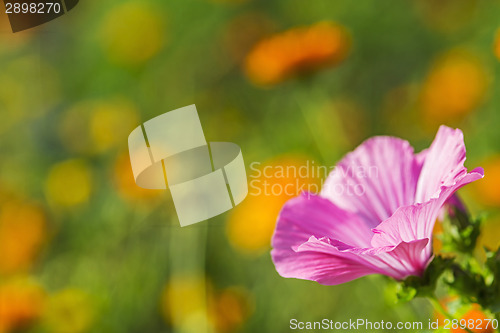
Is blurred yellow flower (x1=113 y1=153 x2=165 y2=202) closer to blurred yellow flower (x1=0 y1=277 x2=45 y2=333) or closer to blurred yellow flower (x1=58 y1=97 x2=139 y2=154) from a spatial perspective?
blurred yellow flower (x1=58 y1=97 x2=139 y2=154)

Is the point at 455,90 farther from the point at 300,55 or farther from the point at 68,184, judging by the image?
the point at 68,184

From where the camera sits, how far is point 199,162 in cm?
51

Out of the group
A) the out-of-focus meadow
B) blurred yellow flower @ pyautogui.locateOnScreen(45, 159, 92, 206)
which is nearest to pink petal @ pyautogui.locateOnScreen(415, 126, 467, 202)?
Answer: the out-of-focus meadow

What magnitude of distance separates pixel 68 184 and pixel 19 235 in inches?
3.0

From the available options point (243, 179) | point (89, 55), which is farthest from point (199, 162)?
point (89, 55)

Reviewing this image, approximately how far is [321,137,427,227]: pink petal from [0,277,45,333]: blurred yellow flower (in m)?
0.36

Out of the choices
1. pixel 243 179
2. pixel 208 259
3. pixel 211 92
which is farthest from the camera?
pixel 211 92

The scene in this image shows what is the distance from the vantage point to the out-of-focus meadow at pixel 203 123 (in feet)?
1.85

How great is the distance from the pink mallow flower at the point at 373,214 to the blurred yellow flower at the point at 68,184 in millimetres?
472

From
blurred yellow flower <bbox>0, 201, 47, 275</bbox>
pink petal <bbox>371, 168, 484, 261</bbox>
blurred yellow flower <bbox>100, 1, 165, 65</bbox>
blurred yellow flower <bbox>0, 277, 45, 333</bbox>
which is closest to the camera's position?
pink petal <bbox>371, 168, 484, 261</bbox>

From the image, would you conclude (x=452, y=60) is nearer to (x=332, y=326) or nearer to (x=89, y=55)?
(x=332, y=326)

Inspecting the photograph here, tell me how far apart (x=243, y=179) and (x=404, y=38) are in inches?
15.5

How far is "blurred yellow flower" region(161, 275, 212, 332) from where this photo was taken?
1.76 ft

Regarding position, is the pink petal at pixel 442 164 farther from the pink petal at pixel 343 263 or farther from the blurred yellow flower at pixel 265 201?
the blurred yellow flower at pixel 265 201
